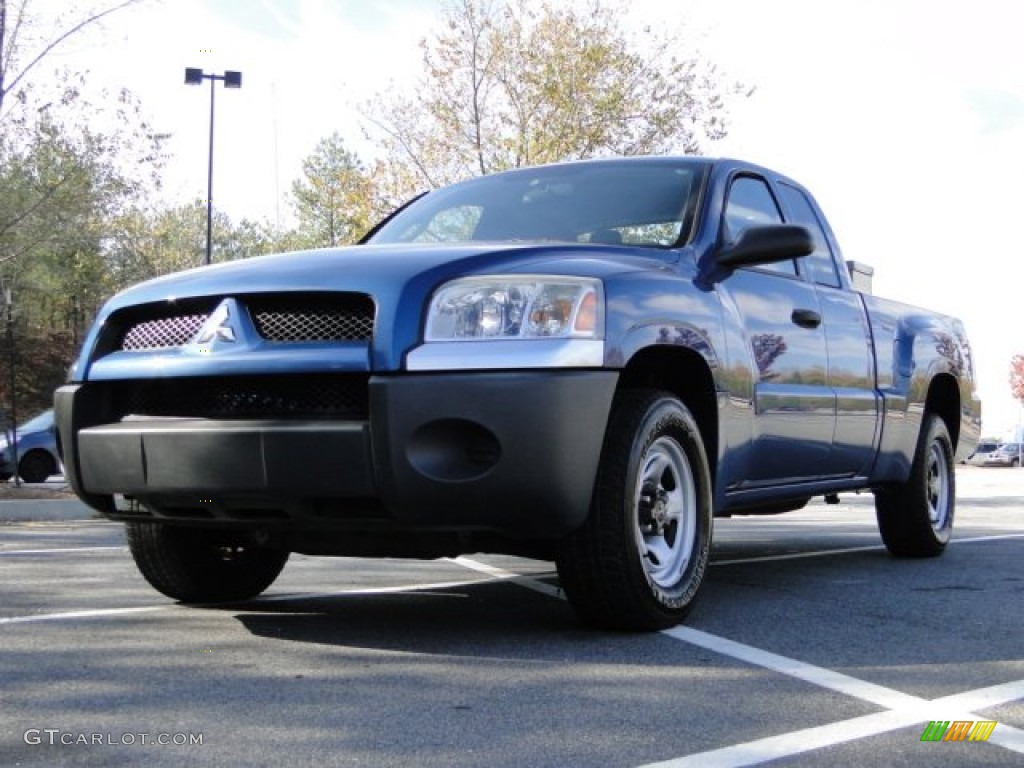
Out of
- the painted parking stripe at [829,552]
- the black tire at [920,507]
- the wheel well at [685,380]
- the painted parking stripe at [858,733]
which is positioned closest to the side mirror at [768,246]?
the wheel well at [685,380]

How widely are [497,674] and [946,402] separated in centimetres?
491

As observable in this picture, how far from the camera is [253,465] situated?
4020 mm

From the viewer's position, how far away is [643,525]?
4.64 meters

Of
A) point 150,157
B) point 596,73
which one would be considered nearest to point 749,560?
point 150,157

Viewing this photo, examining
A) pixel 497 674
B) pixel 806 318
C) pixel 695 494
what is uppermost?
pixel 806 318

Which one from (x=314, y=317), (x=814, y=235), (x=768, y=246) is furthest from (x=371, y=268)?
(x=814, y=235)

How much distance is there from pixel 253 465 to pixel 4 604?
6.04ft

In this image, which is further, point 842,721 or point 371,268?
point 371,268

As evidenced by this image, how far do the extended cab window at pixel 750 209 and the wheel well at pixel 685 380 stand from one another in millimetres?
785

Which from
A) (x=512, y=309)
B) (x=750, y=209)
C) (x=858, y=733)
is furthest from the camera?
(x=750, y=209)

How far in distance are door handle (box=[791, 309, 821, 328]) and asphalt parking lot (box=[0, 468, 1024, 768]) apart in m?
1.18

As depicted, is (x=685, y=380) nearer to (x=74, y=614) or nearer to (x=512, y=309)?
(x=512, y=309)

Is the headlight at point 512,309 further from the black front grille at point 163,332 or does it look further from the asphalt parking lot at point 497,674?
the asphalt parking lot at point 497,674

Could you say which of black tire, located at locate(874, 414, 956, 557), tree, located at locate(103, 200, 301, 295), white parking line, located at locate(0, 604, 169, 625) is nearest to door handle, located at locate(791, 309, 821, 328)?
black tire, located at locate(874, 414, 956, 557)
